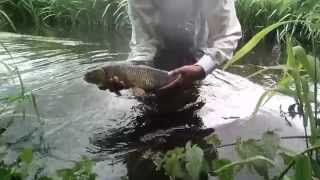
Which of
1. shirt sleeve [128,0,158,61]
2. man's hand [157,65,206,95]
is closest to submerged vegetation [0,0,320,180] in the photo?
man's hand [157,65,206,95]

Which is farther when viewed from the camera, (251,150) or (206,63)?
(206,63)

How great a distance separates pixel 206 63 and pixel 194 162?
155 cm

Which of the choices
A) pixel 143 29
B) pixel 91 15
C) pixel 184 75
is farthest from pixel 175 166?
pixel 91 15

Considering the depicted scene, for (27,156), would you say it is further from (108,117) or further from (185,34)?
(185,34)

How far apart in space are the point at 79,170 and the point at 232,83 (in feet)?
8.01

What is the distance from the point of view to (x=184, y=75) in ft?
8.78

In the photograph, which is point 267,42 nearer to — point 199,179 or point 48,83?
point 48,83

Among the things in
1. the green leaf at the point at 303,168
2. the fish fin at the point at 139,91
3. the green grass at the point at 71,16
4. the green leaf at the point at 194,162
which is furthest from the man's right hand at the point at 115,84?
the green grass at the point at 71,16

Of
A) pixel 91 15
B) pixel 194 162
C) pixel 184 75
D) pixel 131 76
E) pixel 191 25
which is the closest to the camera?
pixel 194 162

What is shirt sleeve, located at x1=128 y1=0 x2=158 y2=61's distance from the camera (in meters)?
3.00

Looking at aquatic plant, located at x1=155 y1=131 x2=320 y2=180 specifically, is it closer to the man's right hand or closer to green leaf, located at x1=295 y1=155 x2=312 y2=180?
green leaf, located at x1=295 y1=155 x2=312 y2=180

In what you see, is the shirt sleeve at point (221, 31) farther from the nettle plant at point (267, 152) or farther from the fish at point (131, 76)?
the nettle plant at point (267, 152)

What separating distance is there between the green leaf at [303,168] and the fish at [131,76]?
57.9 inches

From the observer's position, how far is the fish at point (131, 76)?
252 cm
